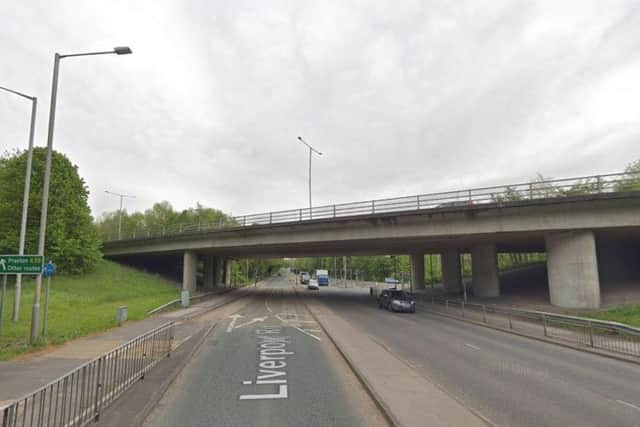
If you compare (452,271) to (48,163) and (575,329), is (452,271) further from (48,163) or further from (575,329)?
(48,163)

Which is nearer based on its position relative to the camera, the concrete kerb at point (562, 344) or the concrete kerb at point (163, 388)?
the concrete kerb at point (163, 388)

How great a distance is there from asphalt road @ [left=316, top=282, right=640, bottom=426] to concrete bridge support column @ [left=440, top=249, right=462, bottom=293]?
2569 cm

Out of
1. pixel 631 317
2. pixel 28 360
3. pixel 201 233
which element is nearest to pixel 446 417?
pixel 28 360

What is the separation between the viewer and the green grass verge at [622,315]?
16.8 m

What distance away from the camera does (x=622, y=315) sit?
57.7ft

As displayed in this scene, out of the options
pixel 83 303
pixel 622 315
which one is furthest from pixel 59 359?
pixel 622 315

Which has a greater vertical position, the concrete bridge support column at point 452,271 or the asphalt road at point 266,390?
the concrete bridge support column at point 452,271

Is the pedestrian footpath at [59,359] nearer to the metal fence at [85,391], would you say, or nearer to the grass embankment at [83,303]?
the metal fence at [85,391]

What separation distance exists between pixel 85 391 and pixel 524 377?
1040cm

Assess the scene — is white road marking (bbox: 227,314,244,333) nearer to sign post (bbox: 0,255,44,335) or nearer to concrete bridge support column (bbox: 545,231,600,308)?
sign post (bbox: 0,255,44,335)

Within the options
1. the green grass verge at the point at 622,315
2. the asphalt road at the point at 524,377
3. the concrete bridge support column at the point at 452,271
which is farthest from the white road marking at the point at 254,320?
the concrete bridge support column at the point at 452,271

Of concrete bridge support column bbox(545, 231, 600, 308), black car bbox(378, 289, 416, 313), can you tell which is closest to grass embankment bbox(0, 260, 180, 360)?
black car bbox(378, 289, 416, 313)

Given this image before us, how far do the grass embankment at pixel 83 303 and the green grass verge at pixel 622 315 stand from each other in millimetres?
24222

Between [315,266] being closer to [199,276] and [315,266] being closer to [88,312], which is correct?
[199,276]
